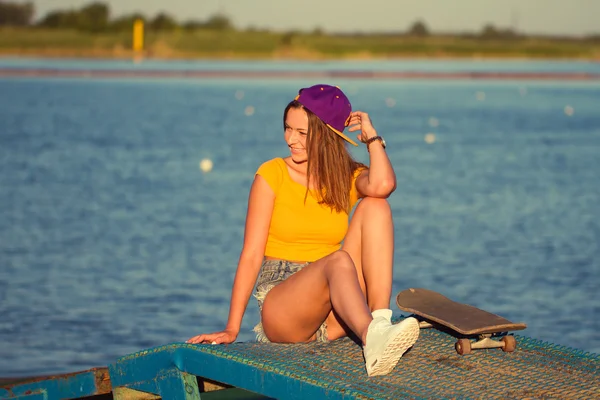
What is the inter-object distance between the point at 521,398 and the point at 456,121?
29302 millimetres

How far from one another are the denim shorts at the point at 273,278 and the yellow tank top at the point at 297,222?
0.04m

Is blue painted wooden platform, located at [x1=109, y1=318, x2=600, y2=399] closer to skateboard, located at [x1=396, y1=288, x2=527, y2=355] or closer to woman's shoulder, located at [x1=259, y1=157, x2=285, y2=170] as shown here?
skateboard, located at [x1=396, y1=288, x2=527, y2=355]

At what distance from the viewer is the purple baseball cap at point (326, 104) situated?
492 centimetres

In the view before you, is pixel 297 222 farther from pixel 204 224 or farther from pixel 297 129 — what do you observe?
pixel 204 224

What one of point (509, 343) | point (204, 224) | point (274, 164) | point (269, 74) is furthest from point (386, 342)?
point (269, 74)

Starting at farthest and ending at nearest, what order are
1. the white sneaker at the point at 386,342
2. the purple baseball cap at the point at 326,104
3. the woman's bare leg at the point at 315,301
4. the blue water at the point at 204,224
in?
A: the blue water at the point at 204,224 → the purple baseball cap at the point at 326,104 → the woman's bare leg at the point at 315,301 → the white sneaker at the point at 386,342

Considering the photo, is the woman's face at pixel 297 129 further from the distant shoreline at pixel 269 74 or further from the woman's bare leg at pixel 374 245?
the distant shoreline at pixel 269 74

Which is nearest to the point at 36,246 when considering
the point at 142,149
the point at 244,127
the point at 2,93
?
the point at 142,149

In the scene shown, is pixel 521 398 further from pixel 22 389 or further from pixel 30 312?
pixel 30 312

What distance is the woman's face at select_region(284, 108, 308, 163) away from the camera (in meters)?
4.98

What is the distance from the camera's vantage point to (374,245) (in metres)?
4.84

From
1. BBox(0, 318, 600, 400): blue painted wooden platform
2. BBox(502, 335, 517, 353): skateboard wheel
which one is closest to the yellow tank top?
BBox(0, 318, 600, 400): blue painted wooden platform

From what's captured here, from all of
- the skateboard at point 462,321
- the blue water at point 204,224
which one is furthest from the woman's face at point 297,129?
the blue water at point 204,224

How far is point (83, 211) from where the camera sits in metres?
14.3
